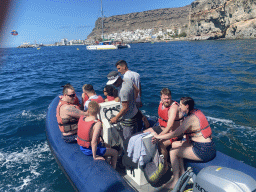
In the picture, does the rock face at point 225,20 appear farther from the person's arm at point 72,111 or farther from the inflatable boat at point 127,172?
the person's arm at point 72,111

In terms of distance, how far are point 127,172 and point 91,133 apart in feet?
3.50

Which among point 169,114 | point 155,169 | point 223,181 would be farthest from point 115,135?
point 223,181

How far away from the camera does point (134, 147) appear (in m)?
2.59

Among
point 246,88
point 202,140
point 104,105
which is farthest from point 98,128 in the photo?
point 246,88

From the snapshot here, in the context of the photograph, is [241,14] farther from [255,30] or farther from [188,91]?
[188,91]

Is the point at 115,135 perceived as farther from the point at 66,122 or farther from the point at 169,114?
the point at 169,114

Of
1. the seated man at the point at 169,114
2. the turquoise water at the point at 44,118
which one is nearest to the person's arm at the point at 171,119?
the seated man at the point at 169,114

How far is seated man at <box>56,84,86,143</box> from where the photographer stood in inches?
123

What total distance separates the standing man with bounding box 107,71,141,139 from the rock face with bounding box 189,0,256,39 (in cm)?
6357

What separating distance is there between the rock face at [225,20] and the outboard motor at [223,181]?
64.1 m

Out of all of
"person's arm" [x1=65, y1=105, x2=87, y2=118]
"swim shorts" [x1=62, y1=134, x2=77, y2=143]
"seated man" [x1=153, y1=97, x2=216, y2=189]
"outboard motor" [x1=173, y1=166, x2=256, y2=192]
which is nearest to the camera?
"outboard motor" [x1=173, y1=166, x2=256, y2=192]

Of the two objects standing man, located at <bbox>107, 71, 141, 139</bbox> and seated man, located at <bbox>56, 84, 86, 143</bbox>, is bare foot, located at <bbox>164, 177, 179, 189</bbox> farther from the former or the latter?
seated man, located at <bbox>56, 84, 86, 143</bbox>

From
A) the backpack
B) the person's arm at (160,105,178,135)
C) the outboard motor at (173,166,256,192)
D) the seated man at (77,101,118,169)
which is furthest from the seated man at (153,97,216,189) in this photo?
the seated man at (77,101,118,169)

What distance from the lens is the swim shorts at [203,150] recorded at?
8.27 feet
